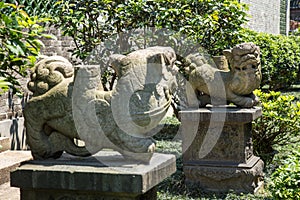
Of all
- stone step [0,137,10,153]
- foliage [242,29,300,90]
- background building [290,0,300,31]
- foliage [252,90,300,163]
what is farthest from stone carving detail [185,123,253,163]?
background building [290,0,300,31]

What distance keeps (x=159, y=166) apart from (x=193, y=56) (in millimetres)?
3442

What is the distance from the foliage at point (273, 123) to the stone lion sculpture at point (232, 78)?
0.84 metres

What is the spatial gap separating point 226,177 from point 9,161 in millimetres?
2671

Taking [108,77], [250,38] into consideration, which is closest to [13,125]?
[108,77]

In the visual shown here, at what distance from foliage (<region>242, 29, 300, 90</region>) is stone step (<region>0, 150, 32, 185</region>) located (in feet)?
29.2

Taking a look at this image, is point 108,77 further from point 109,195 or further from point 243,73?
point 109,195

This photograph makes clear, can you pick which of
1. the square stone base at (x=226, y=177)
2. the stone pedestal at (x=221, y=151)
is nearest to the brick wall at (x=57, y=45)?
the stone pedestal at (x=221, y=151)

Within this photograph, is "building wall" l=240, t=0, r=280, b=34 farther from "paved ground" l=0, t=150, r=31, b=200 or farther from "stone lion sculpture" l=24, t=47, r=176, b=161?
"stone lion sculpture" l=24, t=47, r=176, b=161

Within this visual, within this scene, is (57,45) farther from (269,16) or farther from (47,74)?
(269,16)

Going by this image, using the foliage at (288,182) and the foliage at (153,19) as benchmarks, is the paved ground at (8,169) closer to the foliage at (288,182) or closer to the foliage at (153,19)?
the foliage at (153,19)

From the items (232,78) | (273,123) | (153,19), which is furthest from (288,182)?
(153,19)

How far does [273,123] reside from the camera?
7434 millimetres

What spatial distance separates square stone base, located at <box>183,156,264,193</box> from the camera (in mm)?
6465

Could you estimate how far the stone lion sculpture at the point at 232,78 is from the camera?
20.9 ft
